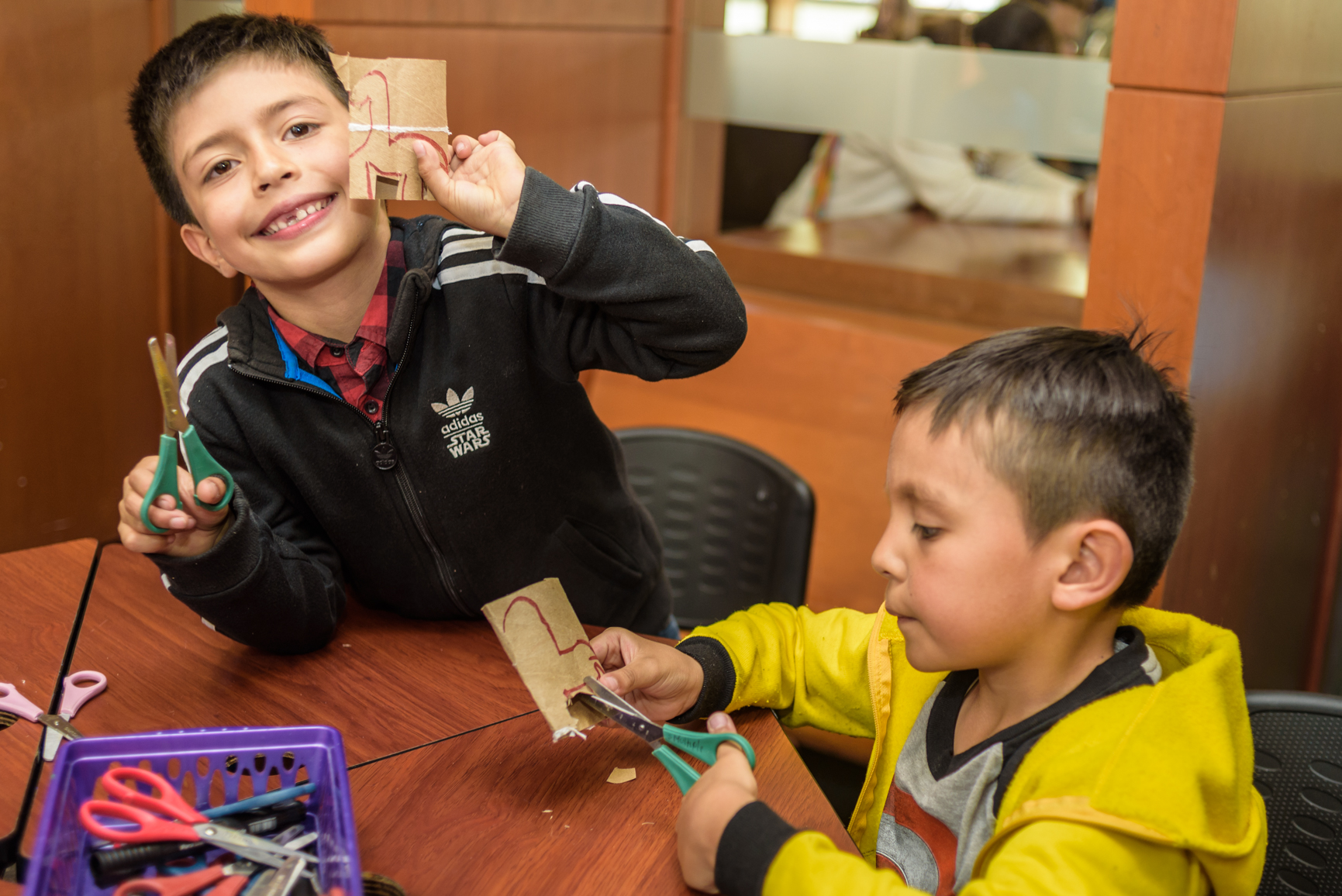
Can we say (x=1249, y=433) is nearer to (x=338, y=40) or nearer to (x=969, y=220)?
(x=969, y=220)

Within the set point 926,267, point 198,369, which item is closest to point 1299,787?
point 198,369

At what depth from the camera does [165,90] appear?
1.20m

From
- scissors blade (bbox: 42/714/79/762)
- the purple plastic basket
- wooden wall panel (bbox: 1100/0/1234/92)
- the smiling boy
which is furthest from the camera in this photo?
wooden wall panel (bbox: 1100/0/1234/92)

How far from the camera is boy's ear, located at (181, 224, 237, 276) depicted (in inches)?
50.3

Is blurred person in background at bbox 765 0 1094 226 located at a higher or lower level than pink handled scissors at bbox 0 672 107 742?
higher

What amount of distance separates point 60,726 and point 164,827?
0.83 ft

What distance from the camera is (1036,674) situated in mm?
978

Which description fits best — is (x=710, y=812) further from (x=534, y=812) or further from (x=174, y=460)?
(x=174, y=460)

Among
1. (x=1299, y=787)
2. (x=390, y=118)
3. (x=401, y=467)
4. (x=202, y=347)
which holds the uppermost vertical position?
(x=390, y=118)

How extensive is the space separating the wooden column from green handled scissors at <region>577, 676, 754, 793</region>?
3.32 feet

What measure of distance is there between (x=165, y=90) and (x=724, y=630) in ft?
2.65

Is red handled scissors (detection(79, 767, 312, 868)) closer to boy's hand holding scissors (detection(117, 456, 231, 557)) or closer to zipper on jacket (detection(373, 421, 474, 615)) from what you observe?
A: boy's hand holding scissors (detection(117, 456, 231, 557))

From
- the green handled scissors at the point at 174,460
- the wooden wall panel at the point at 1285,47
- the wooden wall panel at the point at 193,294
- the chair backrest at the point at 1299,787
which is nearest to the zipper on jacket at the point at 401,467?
the green handled scissors at the point at 174,460

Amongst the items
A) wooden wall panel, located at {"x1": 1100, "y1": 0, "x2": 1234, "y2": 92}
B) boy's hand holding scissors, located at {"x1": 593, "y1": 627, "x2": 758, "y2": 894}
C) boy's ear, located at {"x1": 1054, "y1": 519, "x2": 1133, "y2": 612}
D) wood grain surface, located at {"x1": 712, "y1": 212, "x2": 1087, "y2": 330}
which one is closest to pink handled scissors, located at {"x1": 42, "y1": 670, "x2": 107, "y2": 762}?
boy's hand holding scissors, located at {"x1": 593, "y1": 627, "x2": 758, "y2": 894}
